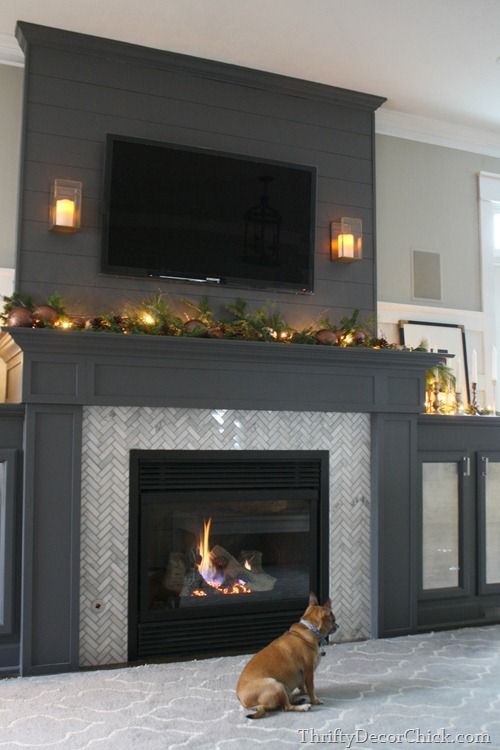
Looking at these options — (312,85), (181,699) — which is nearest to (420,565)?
(181,699)

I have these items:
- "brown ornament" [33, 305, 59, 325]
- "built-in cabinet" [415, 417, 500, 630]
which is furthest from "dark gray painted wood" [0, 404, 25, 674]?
"built-in cabinet" [415, 417, 500, 630]

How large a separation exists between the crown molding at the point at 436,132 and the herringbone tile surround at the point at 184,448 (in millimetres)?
1939

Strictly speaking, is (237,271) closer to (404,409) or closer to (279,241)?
(279,241)

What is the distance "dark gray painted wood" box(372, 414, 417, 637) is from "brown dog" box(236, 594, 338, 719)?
1149 mm

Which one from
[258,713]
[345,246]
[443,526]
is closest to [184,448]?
[258,713]

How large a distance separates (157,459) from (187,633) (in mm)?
859

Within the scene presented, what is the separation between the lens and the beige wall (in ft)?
16.2

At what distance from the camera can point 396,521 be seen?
4.25 meters

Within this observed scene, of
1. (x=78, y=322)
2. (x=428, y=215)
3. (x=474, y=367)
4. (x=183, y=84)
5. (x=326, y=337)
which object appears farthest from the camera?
(x=428, y=215)

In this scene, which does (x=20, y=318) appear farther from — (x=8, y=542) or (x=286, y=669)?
(x=286, y=669)

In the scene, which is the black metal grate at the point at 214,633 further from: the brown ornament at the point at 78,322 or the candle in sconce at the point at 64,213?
the candle in sconce at the point at 64,213

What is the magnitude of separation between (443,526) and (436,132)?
8.28ft

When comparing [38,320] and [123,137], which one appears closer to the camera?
[38,320]

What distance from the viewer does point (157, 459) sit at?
3.80 meters
